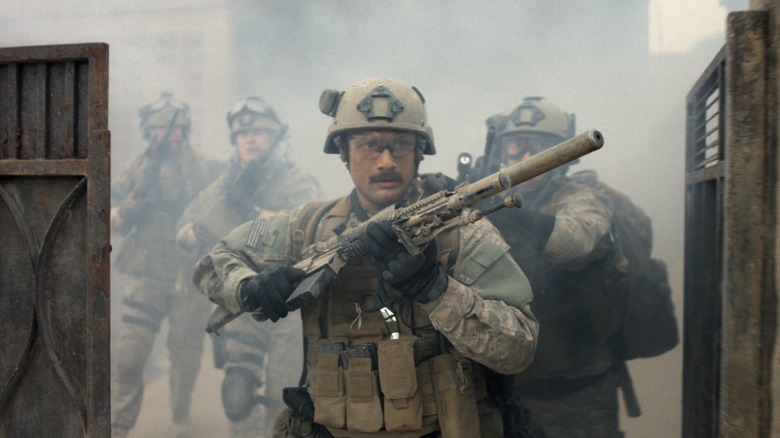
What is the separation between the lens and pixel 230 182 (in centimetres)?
645

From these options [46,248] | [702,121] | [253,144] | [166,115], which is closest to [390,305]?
[46,248]

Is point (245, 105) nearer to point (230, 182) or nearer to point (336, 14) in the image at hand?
point (230, 182)

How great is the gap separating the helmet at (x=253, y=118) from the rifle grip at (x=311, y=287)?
3.61 m

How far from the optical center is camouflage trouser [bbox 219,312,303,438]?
A: 598 centimetres

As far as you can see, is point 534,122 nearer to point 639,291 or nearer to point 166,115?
point 639,291

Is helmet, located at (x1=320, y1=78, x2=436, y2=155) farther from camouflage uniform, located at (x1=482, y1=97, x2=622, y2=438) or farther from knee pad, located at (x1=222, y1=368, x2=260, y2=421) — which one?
knee pad, located at (x1=222, y1=368, x2=260, y2=421)

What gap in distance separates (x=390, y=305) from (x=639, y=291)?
6.65ft

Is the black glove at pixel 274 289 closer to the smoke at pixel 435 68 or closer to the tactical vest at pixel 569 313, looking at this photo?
the tactical vest at pixel 569 313

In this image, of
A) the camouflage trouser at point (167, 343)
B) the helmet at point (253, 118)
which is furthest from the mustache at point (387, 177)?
the camouflage trouser at point (167, 343)

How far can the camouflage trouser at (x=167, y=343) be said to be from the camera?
6473 mm

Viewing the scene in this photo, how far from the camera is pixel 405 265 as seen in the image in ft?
9.27

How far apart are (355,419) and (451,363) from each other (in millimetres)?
448

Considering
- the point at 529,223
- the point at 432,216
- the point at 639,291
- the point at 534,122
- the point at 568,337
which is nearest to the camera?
the point at 432,216

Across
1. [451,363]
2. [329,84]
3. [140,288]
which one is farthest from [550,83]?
[140,288]
